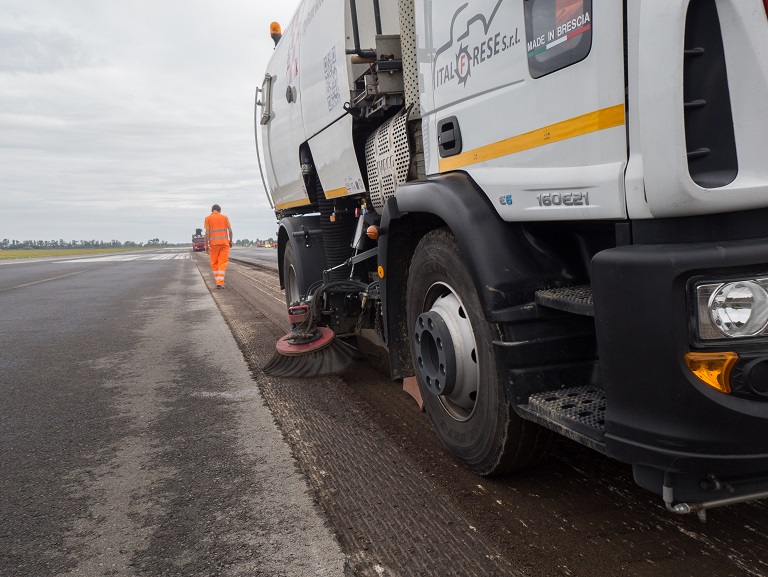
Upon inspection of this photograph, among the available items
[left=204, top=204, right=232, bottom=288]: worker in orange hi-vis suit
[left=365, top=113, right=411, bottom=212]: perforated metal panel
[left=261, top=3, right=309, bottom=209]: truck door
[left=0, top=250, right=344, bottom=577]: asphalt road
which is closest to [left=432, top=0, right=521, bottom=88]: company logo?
[left=365, top=113, right=411, bottom=212]: perforated metal panel

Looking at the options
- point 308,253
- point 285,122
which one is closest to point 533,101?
point 308,253

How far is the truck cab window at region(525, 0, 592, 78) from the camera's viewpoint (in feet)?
6.18

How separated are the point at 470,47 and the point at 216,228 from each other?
1256cm

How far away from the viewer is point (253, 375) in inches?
201

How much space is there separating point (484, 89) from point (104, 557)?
88.3 inches

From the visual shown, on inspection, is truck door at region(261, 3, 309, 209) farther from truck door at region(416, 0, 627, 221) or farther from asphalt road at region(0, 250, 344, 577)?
truck door at region(416, 0, 627, 221)

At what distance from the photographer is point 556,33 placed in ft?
6.57

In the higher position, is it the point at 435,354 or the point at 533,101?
the point at 533,101

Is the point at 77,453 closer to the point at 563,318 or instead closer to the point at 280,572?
the point at 280,572

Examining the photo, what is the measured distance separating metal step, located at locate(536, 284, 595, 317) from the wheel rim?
456mm

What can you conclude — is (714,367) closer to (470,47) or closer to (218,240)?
(470,47)

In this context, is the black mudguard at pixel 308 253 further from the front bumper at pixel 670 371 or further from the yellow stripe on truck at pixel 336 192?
the front bumper at pixel 670 371

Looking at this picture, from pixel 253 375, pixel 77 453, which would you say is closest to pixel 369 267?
pixel 253 375

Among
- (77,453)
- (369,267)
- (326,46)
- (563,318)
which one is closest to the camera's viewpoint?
(563,318)
